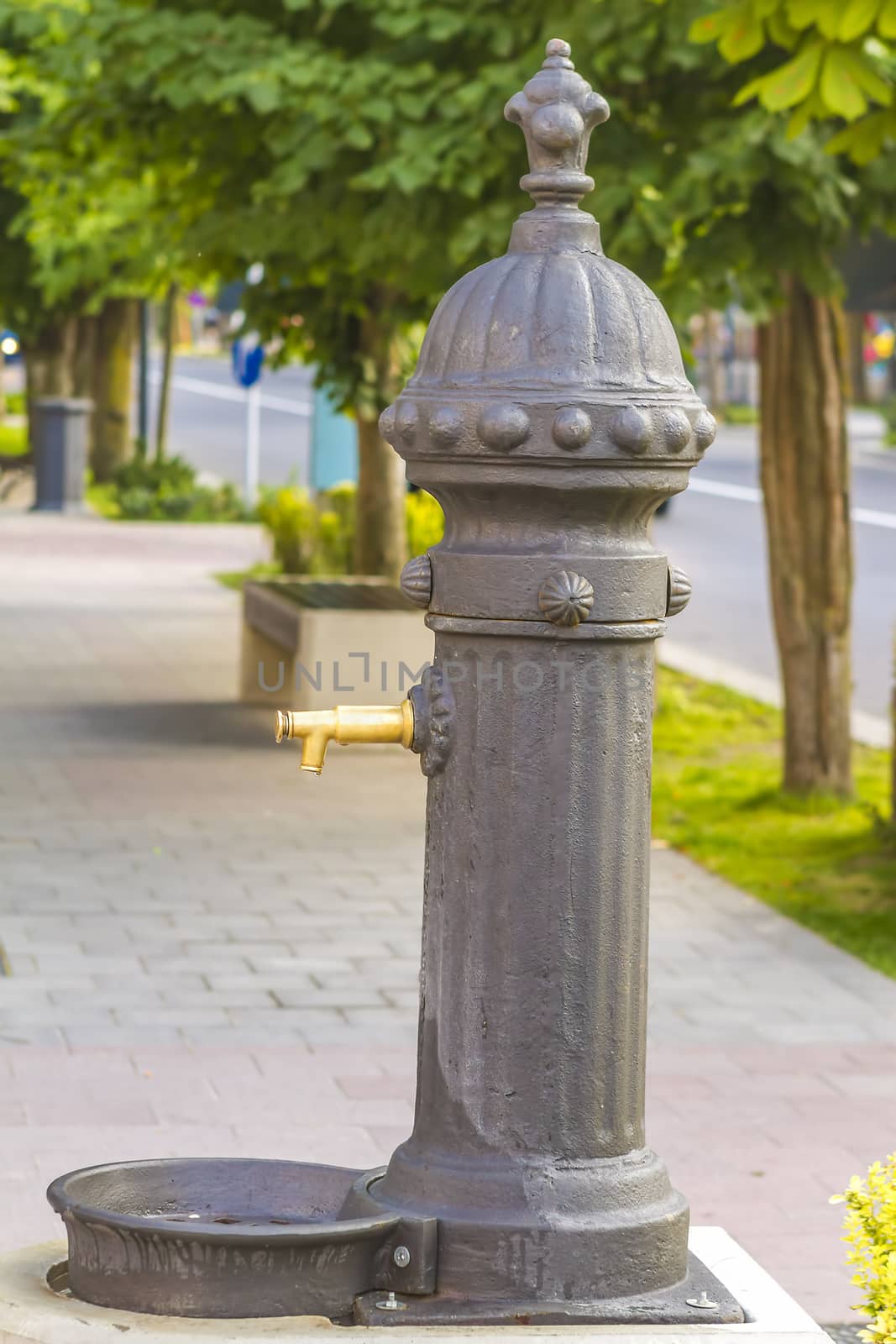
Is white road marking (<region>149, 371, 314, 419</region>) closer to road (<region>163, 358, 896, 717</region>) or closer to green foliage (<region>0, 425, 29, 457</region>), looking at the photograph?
road (<region>163, 358, 896, 717</region>)

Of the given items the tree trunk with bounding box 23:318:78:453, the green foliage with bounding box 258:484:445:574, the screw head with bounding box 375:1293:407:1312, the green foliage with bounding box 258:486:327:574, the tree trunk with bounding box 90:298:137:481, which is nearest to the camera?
the screw head with bounding box 375:1293:407:1312

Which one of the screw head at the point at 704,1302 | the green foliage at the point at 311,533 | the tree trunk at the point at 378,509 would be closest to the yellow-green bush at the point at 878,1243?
the screw head at the point at 704,1302

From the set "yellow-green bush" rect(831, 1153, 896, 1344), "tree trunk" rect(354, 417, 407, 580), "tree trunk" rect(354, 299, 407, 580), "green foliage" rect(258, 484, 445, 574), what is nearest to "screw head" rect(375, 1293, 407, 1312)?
"yellow-green bush" rect(831, 1153, 896, 1344)

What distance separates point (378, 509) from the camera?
13820 mm

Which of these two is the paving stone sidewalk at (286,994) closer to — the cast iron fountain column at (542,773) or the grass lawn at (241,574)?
the cast iron fountain column at (542,773)

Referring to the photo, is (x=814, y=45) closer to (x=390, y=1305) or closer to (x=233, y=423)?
(x=390, y=1305)

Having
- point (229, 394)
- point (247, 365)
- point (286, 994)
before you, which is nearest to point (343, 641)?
point (286, 994)

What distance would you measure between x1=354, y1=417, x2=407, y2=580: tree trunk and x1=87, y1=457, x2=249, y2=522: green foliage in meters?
12.7

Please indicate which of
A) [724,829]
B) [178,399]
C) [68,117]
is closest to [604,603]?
[724,829]

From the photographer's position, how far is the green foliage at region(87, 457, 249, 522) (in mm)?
26719

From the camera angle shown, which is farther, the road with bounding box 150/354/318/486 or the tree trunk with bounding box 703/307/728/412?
the tree trunk with bounding box 703/307/728/412

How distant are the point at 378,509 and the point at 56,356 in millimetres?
18799

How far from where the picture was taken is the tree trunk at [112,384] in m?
30.8

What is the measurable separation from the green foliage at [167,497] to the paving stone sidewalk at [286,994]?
1479 cm
